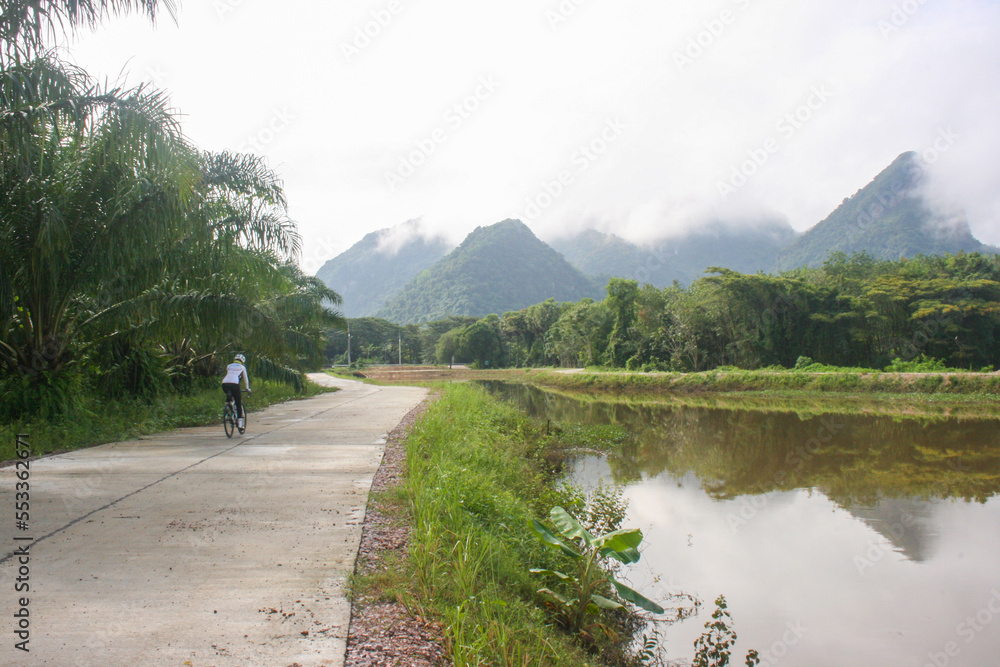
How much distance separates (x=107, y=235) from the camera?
9.53 metres

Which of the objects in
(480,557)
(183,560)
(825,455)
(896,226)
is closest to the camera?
(183,560)

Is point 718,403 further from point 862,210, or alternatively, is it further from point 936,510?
point 862,210

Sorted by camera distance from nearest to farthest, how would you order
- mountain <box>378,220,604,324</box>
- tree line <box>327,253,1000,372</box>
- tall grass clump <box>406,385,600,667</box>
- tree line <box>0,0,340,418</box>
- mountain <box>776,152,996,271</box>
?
tall grass clump <box>406,385,600,667</box> < tree line <box>0,0,340,418</box> < tree line <box>327,253,1000,372</box> < mountain <box>776,152,996,271</box> < mountain <box>378,220,604,324</box>

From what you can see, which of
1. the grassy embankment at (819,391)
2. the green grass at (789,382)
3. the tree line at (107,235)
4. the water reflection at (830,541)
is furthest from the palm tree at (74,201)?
the green grass at (789,382)

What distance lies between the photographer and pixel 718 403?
26.8 metres

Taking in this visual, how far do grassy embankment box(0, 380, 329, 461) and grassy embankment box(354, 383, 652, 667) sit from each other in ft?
16.2

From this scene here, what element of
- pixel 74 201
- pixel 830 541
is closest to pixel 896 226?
pixel 830 541

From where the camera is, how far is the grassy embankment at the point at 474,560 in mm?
3123

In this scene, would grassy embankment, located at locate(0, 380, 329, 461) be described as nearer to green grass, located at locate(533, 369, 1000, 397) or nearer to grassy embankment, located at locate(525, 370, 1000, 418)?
grassy embankment, located at locate(525, 370, 1000, 418)

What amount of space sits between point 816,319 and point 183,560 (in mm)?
39824

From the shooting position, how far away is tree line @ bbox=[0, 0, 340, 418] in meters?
7.25

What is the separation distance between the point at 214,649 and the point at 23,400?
9.23 metres

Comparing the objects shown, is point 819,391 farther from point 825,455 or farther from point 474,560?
point 474,560

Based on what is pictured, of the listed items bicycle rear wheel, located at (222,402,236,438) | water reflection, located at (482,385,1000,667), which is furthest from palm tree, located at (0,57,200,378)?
water reflection, located at (482,385,1000,667)
